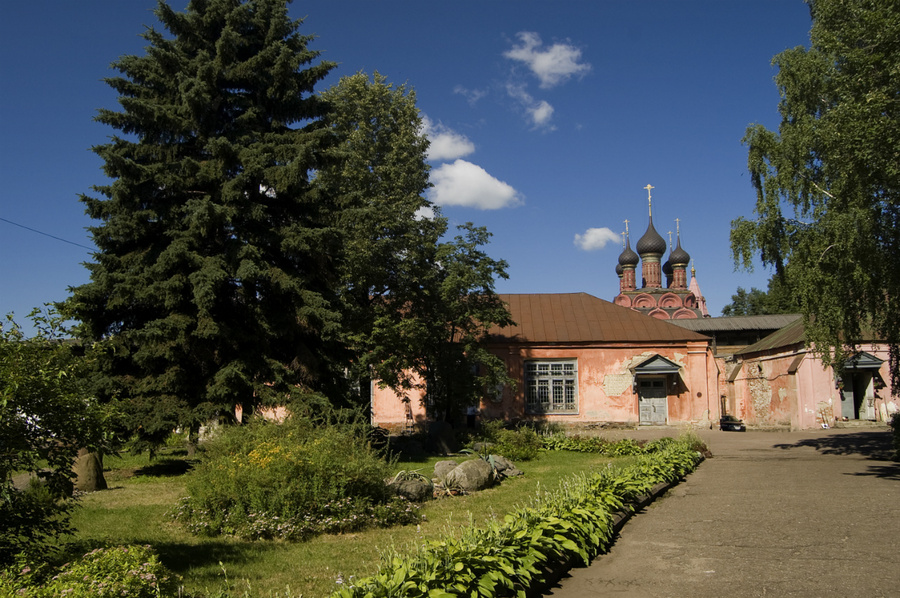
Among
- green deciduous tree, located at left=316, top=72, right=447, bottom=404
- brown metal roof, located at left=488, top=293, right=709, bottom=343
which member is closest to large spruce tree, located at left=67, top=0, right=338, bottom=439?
green deciduous tree, located at left=316, top=72, right=447, bottom=404

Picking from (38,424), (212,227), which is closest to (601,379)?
(212,227)

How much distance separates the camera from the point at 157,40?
1540cm

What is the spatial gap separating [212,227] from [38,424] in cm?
1063

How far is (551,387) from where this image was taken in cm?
3047

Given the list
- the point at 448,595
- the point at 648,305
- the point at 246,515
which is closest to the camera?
the point at 448,595

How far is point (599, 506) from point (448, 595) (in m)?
3.81

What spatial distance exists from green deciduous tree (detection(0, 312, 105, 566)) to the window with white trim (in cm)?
2636

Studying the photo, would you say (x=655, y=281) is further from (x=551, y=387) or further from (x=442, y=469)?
(x=442, y=469)

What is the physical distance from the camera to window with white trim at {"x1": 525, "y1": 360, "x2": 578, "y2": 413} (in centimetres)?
3027

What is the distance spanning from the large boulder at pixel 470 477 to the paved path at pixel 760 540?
3178 millimetres

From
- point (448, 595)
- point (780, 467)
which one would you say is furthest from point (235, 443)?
point (780, 467)

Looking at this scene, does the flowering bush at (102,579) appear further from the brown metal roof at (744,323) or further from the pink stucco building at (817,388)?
the brown metal roof at (744,323)

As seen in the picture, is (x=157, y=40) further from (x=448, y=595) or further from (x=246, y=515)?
(x=448, y=595)

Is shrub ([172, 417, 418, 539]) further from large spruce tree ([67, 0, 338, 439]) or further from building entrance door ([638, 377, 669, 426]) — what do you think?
building entrance door ([638, 377, 669, 426])
